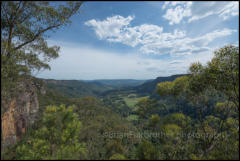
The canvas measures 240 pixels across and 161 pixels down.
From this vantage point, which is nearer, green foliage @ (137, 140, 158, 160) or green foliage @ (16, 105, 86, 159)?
green foliage @ (16, 105, 86, 159)

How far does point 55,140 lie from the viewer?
6.98 meters

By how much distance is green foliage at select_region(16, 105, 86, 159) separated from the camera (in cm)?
614

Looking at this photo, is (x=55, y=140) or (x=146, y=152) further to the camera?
(x=55, y=140)

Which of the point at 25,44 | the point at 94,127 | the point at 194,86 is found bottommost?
the point at 94,127

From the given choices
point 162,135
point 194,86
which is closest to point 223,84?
point 194,86

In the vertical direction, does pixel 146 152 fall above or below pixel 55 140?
below

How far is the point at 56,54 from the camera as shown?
9.01 m

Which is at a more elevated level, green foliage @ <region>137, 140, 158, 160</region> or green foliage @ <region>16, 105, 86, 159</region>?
green foliage @ <region>16, 105, 86, 159</region>

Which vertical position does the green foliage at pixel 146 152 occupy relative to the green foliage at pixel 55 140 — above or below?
below

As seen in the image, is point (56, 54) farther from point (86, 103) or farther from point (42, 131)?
point (86, 103)

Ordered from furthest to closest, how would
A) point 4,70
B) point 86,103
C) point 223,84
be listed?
point 86,103 → point 223,84 → point 4,70

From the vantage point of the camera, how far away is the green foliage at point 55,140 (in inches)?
242

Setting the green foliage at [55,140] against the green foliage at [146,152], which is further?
the green foliage at [146,152]

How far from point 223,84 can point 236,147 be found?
469 cm
